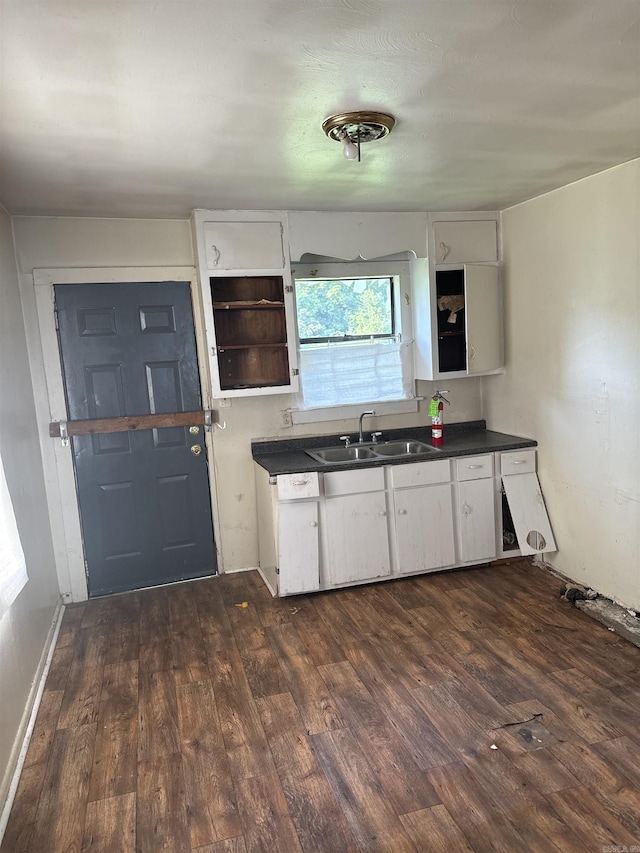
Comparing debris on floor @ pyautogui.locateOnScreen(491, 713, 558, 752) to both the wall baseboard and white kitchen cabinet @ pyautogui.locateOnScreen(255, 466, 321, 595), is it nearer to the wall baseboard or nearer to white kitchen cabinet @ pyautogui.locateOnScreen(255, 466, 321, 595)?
white kitchen cabinet @ pyautogui.locateOnScreen(255, 466, 321, 595)

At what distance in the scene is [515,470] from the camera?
3.71 metres

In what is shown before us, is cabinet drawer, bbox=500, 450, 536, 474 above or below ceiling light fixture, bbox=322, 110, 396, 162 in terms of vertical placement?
below

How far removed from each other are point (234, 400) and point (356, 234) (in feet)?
4.44

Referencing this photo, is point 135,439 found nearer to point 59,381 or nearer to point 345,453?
point 59,381

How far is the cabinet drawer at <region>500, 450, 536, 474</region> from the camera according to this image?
3.70 meters

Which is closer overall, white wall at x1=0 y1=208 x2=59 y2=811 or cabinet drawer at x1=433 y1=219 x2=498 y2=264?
white wall at x1=0 y1=208 x2=59 y2=811

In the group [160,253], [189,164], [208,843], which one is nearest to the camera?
[208,843]

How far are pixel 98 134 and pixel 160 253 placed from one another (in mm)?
1550

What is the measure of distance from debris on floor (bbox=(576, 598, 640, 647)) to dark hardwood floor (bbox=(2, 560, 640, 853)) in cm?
9

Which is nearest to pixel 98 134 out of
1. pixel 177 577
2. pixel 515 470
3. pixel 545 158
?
pixel 545 158

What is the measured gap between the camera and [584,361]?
3.22 m

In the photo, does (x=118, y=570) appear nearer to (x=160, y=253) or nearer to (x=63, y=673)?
(x=63, y=673)

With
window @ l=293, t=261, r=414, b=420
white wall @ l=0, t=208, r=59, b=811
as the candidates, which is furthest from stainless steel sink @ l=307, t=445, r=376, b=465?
white wall @ l=0, t=208, r=59, b=811

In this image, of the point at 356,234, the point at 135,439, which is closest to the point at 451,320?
the point at 356,234
